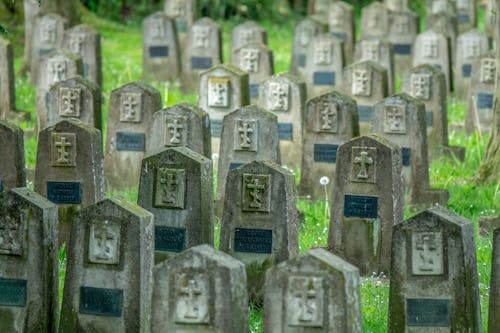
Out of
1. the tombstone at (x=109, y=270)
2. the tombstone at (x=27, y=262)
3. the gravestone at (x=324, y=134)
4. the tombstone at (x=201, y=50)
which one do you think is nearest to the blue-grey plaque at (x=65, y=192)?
the tombstone at (x=27, y=262)

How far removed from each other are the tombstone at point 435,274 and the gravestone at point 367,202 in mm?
2250

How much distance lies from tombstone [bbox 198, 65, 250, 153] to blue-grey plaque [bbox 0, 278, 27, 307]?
6.33 metres

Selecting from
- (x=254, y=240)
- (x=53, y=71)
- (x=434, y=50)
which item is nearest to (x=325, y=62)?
(x=434, y=50)

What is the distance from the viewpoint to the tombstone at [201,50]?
2225 centimetres

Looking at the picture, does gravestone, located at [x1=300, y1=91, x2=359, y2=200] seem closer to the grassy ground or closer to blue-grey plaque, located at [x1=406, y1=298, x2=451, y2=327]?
the grassy ground

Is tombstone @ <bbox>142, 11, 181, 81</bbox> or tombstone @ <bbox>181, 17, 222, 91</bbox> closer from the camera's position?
tombstone @ <bbox>181, 17, 222, 91</bbox>

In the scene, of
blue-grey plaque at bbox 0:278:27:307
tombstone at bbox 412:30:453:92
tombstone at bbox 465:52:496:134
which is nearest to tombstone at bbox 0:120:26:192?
blue-grey plaque at bbox 0:278:27:307

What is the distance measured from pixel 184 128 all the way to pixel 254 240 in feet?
11.2

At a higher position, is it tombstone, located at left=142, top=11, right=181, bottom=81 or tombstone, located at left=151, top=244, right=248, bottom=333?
tombstone, located at left=142, top=11, right=181, bottom=81

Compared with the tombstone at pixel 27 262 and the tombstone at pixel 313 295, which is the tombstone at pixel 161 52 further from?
the tombstone at pixel 313 295

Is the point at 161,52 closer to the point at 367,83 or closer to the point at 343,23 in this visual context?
the point at 343,23

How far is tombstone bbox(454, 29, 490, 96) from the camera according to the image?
72.6 ft

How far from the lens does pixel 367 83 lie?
17.7 m

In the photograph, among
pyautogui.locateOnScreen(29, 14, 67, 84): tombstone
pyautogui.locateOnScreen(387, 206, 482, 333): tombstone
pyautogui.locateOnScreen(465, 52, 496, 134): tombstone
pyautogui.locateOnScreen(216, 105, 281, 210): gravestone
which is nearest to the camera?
pyautogui.locateOnScreen(387, 206, 482, 333): tombstone
